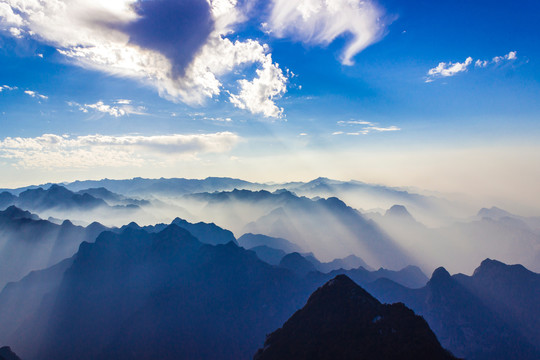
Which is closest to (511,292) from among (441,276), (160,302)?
(441,276)

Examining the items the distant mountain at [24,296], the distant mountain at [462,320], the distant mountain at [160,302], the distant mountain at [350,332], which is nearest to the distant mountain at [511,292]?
the distant mountain at [462,320]

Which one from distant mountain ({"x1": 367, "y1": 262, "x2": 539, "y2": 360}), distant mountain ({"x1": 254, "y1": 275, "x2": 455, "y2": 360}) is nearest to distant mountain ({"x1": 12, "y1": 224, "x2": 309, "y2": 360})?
distant mountain ({"x1": 367, "y1": 262, "x2": 539, "y2": 360})

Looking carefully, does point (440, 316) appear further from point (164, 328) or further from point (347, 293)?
point (164, 328)

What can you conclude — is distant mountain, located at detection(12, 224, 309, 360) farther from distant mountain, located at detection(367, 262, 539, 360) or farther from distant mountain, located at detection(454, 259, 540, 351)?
distant mountain, located at detection(454, 259, 540, 351)

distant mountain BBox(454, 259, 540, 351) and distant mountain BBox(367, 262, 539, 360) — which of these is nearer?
distant mountain BBox(367, 262, 539, 360)

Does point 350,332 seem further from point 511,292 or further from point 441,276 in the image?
point 511,292
